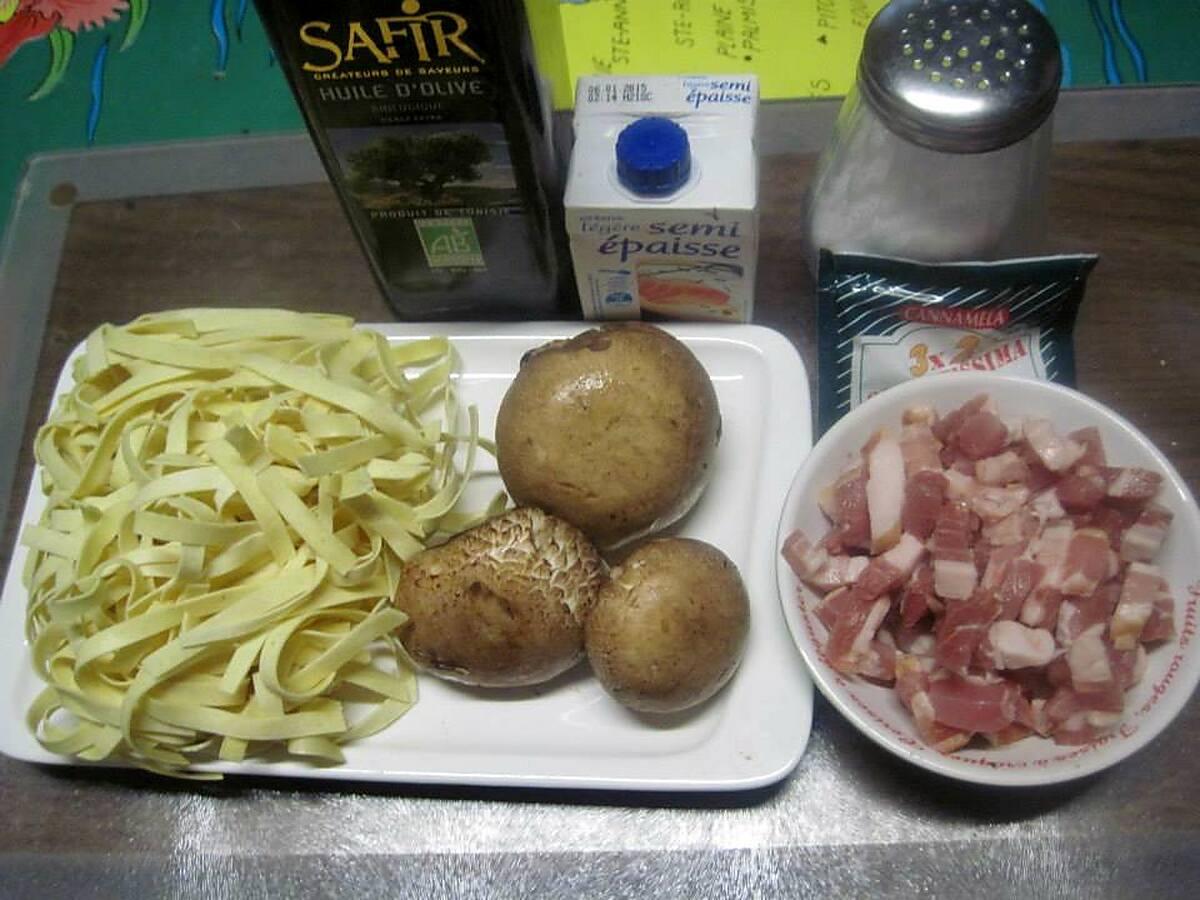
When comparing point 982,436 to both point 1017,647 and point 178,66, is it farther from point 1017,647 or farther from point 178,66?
point 178,66

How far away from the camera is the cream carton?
87 cm

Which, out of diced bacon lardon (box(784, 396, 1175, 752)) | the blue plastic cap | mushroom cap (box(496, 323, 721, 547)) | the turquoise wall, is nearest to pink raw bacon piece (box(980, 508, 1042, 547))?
diced bacon lardon (box(784, 396, 1175, 752))

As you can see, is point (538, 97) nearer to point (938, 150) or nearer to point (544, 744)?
point (938, 150)

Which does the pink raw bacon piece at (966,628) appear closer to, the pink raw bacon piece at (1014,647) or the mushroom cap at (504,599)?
the pink raw bacon piece at (1014,647)

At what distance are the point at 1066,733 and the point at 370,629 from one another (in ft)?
1.75

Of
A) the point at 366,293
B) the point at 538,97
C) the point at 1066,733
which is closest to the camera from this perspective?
the point at 1066,733

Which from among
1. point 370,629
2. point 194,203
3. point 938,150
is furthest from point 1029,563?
point 194,203

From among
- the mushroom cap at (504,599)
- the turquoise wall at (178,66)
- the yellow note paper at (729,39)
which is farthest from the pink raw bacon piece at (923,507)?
the turquoise wall at (178,66)

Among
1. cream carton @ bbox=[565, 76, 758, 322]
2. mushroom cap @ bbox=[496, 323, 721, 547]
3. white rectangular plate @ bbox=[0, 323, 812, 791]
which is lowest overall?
white rectangular plate @ bbox=[0, 323, 812, 791]

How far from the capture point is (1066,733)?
752 millimetres

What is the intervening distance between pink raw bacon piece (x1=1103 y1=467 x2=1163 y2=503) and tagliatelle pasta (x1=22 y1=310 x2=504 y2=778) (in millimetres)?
509

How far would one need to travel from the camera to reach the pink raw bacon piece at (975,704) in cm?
74

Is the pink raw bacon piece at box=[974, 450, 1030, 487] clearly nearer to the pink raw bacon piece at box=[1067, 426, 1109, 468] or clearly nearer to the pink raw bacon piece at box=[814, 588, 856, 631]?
the pink raw bacon piece at box=[1067, 426, 1109, 468]

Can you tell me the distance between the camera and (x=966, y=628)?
761 mm
